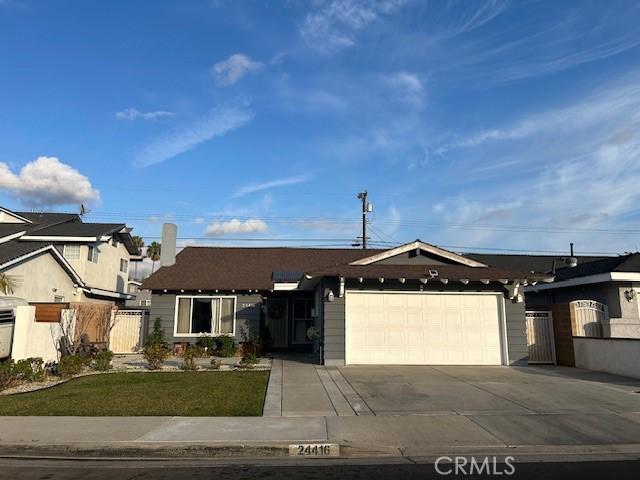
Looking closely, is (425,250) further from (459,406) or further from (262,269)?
(262,269)

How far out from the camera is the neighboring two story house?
2022cm

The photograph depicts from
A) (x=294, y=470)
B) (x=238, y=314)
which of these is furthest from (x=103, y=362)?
(x=294, y=470)

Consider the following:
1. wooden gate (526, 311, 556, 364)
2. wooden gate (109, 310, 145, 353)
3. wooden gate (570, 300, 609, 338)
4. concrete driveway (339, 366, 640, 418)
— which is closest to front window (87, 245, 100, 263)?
wooden gate (109, 310, 145, 353)

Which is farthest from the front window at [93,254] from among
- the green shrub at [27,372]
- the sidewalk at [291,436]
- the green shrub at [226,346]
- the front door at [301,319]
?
the sidewalk at [291,436]

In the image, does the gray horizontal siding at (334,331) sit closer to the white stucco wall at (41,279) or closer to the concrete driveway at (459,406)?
the concrete driveway at (459,406)

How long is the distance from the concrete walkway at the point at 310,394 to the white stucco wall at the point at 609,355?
7.86m

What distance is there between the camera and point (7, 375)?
38.5 ft

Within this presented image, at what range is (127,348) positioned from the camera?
64.8 ft

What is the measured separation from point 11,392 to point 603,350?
16.0 metres

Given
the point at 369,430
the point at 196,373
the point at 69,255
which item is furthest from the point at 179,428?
the point at 69,255

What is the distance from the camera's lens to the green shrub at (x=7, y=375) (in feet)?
37.9

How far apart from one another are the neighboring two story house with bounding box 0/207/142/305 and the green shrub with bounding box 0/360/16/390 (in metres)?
6.52

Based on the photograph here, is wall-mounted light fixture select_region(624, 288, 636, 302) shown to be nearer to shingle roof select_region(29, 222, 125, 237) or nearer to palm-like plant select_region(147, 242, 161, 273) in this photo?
shingle roof select_region(29, 222, 125, 237)

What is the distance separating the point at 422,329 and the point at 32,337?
11613 millimetres
